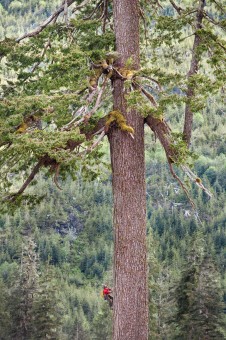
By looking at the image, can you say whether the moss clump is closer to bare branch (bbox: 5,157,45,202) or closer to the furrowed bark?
the furrowed bark

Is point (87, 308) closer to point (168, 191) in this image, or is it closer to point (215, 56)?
point (168, 191)

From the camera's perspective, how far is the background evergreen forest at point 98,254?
95.4 feet

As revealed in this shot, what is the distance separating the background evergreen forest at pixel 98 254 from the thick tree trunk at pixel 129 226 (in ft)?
73.0

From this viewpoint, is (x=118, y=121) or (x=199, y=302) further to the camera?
(x=199, y=302)

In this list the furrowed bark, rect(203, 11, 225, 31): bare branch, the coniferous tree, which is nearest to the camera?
the furrowed bark

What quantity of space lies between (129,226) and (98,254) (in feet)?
422

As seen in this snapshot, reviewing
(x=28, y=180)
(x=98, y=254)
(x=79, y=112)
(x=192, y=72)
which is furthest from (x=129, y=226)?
(x=98, y=254)

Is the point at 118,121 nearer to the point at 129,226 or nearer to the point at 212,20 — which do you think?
the point at 129,226

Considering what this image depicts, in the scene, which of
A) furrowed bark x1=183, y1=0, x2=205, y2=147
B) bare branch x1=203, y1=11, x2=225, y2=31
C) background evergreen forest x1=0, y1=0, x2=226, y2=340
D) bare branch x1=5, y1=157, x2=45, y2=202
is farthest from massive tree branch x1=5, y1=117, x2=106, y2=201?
background evergreen forest x1=0, y1=0, x2=226, y2=340

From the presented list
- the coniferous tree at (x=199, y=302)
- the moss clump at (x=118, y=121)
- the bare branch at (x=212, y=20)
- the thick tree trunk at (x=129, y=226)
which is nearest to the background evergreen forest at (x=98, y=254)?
the coniferous tree at (x=199, y=302)

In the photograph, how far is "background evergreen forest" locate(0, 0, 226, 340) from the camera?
29078mm

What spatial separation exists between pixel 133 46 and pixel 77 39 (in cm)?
69

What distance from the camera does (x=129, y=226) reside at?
5996 millimetres

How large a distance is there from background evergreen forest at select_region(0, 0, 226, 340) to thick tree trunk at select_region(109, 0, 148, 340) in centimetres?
2224
